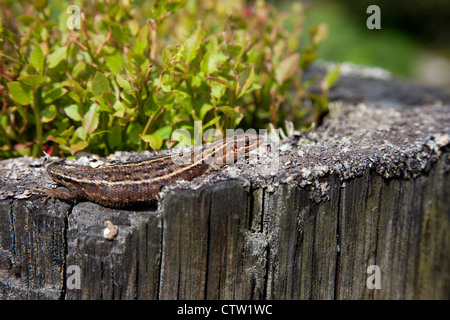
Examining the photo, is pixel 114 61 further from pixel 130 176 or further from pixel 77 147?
pixel 130 176

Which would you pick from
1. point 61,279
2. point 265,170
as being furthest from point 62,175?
point 265,170

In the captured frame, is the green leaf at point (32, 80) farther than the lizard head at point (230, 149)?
No

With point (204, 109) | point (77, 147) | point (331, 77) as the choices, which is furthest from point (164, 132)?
point (331, 77)

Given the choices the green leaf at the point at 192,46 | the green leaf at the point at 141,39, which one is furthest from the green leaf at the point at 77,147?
the green leaf at the point at 192,46

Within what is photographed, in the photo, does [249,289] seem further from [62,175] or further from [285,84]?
[285,84]

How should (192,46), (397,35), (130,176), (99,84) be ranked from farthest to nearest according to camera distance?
(397,35) < (192,46) < (99,84) < (130,176)

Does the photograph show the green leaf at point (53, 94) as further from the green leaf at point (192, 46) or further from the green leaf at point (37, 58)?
the green leaf at point (192, 46)

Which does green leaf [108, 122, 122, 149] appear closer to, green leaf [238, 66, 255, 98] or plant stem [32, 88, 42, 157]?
plant stem [32, 88, 42, 157]
